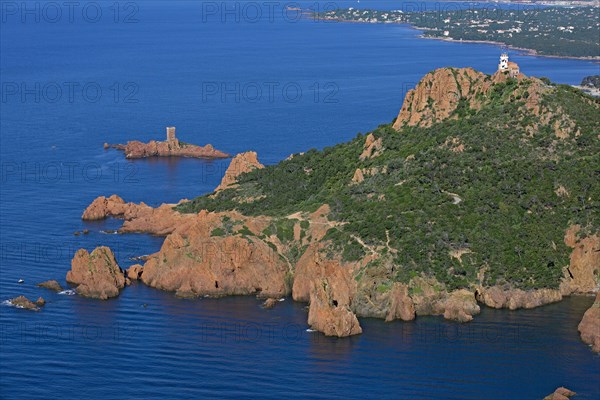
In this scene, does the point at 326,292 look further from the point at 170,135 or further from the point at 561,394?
the point at 170,135

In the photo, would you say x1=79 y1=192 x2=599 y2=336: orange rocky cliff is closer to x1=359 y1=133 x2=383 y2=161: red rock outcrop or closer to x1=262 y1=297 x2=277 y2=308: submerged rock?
x1=262 y1=297 x2=277 y2=308: submerged rock

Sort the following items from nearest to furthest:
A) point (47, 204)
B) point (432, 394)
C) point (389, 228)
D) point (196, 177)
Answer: point (432, 394) → point (389, 228) → point (47, 204) → point (196, 177)

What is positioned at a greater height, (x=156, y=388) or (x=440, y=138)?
(x=440, y=138)

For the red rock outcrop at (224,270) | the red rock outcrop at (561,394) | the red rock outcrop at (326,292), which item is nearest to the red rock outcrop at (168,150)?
the red rock outcrop at (224,270)

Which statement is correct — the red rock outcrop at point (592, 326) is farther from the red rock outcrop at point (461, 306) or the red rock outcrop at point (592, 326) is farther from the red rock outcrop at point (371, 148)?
the red rock outcrop at point (371, 148)

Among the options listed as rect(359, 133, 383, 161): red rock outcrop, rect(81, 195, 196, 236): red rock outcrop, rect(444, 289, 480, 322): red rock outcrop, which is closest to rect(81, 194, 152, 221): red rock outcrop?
rect(81, 195, 196, 236): red rock outcrop

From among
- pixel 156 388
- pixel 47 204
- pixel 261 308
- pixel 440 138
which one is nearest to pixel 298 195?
pixel 440 138

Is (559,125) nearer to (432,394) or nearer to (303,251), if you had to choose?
(303,251)
